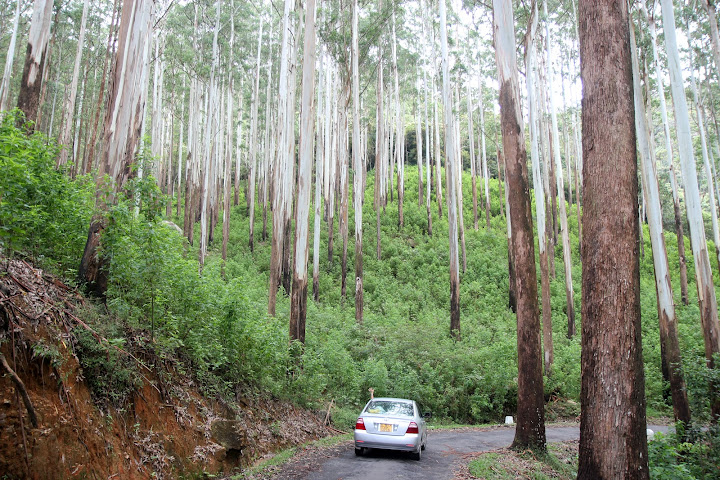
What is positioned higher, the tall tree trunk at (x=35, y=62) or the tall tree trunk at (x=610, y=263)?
the tall tree trunk at (x=35, y=62)

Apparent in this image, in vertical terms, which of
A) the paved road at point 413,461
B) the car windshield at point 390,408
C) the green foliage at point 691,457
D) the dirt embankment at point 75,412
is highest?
the dirt embankment at point 75,412

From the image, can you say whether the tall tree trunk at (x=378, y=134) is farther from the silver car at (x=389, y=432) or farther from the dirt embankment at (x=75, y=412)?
the dirt embankment at (x=75, y=412)

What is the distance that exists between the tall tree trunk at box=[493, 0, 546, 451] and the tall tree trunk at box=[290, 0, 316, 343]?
6.18m

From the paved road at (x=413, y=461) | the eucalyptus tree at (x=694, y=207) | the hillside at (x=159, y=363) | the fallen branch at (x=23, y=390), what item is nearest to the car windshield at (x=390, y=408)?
the paved road at (x=413, y=461)

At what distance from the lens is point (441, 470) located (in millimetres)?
8172

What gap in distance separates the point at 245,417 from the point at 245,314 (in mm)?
1983

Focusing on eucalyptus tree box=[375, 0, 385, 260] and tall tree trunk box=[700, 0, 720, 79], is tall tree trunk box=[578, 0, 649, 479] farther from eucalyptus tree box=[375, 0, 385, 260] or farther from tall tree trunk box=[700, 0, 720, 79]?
eucalyptus tree box=[375, 0, 385, 260]

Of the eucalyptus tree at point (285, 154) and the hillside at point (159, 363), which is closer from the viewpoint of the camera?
the hillside at point (159, 363)

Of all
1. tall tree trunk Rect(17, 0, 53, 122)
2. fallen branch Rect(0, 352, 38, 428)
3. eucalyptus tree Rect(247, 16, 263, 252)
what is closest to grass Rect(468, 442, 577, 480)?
fallen branch Rect(0, 352, 38, 428)

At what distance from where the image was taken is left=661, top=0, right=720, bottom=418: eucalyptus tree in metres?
11.8

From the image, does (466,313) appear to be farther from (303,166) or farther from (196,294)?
(196,294)

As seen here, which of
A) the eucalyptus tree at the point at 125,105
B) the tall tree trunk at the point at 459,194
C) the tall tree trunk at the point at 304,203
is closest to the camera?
the eucalyptus tree at the point at 125,105

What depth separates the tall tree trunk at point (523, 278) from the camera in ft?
29.1

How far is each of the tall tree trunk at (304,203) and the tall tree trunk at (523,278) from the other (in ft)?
20.3
